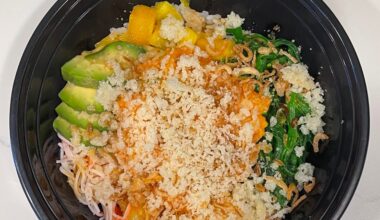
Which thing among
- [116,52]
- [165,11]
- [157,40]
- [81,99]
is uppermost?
[165,11]

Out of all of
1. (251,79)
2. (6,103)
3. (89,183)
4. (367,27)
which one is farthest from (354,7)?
(6,103)

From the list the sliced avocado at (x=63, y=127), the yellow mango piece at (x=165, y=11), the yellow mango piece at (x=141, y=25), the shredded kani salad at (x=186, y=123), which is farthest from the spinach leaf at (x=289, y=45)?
the sliced avocado at (x=63, y=127)

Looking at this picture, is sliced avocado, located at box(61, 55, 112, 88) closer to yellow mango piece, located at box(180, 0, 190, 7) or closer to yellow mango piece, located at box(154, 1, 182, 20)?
yellow mango piece, located at box(154, 1, 182, 20)

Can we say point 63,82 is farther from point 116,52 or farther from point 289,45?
point 289,45

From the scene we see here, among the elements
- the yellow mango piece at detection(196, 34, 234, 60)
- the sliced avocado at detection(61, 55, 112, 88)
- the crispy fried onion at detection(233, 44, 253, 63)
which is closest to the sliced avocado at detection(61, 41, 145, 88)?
the sliced avocado at detection(61, 55, 112, 88)

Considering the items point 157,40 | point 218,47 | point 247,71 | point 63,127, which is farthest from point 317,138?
point 63,127

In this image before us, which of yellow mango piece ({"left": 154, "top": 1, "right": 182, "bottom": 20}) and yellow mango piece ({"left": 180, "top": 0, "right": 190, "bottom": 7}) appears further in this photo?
yellow mango piece ({"left": 180, "top": 0, "right": 190, "bottom": 7})

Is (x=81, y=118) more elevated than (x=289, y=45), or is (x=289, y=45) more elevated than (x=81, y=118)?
(x=289, y=45)
